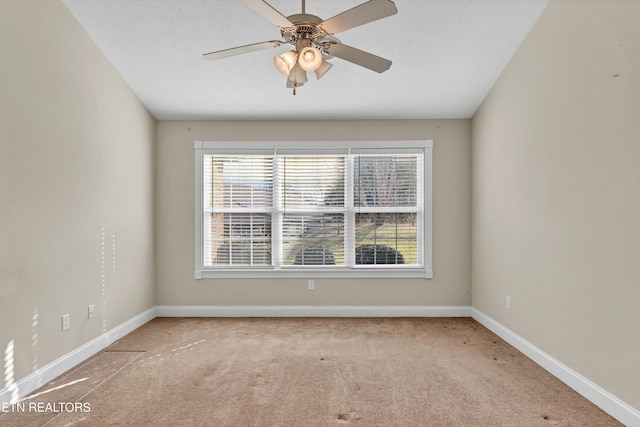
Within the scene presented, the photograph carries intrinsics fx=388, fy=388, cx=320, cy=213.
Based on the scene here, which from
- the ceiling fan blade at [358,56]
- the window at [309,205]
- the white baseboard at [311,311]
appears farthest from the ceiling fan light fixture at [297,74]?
the white baseboard at [311,311]

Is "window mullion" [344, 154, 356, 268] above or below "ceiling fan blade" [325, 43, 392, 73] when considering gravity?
below

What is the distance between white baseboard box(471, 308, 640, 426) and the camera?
220cm

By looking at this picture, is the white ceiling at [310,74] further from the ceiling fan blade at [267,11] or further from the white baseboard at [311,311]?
the white baseboard at [311,311]

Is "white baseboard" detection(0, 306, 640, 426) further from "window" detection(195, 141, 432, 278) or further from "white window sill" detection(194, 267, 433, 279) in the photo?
"window" detection(195, 141, 432, 278)

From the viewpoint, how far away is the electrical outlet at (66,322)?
2.99 metres

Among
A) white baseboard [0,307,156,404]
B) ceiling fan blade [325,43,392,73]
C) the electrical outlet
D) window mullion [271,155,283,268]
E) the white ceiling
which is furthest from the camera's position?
window mullion [271,155,283,268]

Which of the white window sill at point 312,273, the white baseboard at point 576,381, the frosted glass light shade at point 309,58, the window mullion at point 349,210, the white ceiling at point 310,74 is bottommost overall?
the white baseboard at point 576,381

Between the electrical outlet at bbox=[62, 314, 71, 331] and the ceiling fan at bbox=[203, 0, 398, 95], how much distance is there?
227 cm

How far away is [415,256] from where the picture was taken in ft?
15.6

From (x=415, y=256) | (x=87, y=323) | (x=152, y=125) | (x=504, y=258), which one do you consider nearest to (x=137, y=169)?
(x=152, y=125)

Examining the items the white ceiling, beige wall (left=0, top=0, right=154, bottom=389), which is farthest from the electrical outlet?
the white ceiling

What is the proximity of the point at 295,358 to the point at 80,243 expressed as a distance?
6.65ft

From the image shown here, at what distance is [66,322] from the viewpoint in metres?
3.02

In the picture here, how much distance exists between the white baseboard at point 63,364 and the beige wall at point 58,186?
0.05m
